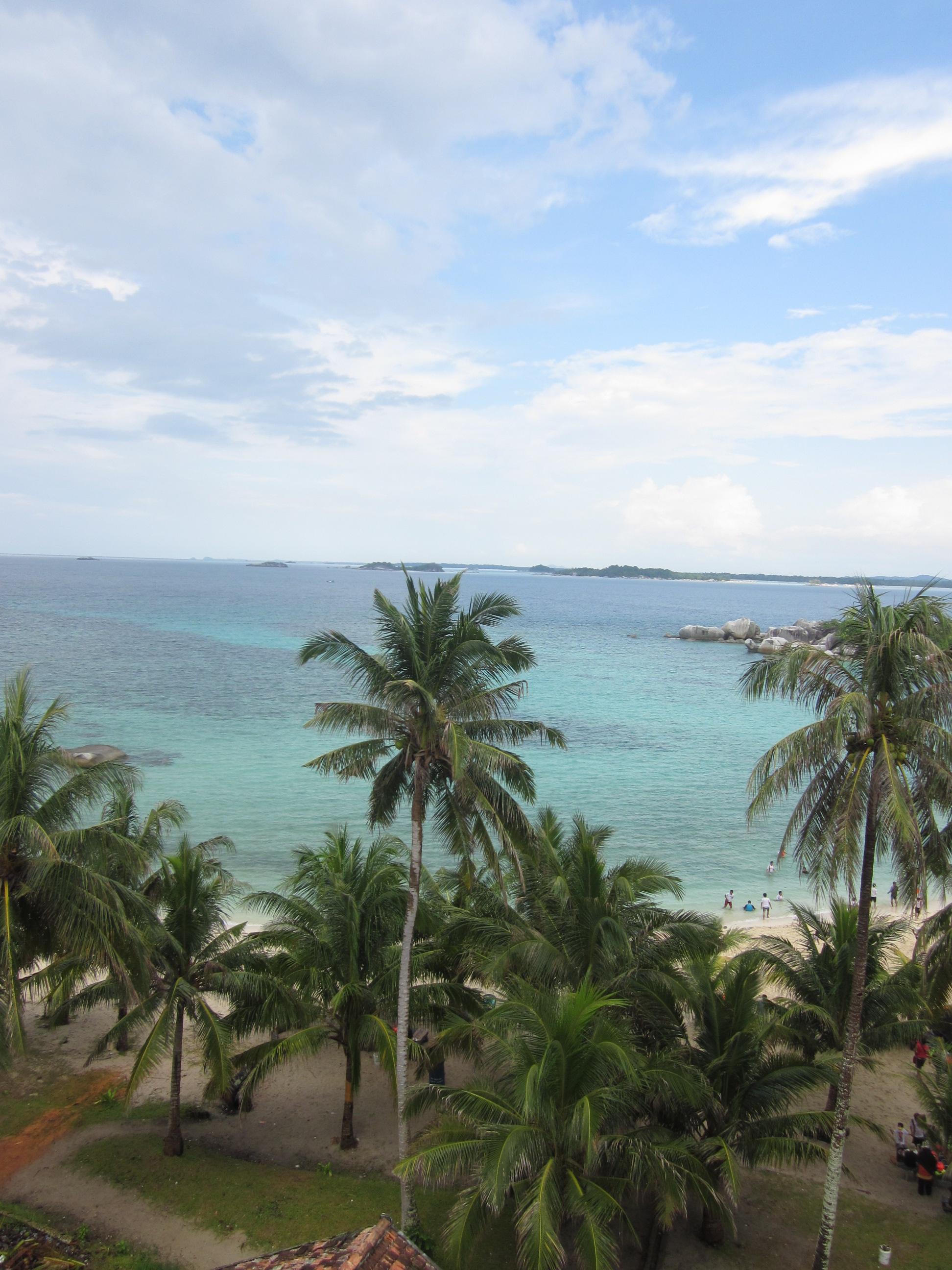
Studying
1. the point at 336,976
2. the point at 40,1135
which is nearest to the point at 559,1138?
the point at 336,976

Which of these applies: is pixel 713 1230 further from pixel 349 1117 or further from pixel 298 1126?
pixel 298 1126

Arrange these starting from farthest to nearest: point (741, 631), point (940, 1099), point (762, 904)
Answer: point (741, 631), point (762, 904), point (940, 1099)

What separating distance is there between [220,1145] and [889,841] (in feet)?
43.5

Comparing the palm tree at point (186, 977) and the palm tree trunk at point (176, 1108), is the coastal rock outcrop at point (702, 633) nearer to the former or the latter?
the palm tree at point (186, 977)

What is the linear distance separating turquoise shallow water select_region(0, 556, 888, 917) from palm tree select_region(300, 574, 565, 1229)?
18.1 meters

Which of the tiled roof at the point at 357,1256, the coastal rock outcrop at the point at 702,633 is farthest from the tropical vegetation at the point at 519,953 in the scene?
the coastal rock outcrop at the point at 702,633

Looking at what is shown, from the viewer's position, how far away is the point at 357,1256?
8.73 m

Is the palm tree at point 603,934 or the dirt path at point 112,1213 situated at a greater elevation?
the palm tree at point 603,934

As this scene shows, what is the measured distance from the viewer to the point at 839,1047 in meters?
14.6

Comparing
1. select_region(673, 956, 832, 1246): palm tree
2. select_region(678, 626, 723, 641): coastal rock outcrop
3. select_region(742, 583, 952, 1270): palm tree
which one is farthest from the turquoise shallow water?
select_region(742, 583, 952, 1270): palm tree

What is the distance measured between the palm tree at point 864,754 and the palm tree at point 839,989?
9.47 ft

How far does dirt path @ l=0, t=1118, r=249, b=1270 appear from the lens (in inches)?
470

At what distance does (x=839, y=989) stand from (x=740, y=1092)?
3.96m

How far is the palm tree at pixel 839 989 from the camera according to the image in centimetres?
1436
